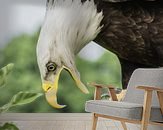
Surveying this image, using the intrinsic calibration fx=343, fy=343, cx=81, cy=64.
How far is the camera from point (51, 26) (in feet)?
11.7

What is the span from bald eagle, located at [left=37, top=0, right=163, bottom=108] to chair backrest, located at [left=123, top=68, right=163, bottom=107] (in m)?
0.62

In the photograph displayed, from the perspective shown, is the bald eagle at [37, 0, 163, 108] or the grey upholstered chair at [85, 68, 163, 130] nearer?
the grey upholstered chair at [85, 68, 163, 130]

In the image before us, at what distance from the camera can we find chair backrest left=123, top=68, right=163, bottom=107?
265 cm

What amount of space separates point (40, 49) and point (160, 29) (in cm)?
125

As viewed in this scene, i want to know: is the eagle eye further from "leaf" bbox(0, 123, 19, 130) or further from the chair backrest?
"leaf" bbox(0, 123, 19, 130)

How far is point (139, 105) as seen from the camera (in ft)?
7.58

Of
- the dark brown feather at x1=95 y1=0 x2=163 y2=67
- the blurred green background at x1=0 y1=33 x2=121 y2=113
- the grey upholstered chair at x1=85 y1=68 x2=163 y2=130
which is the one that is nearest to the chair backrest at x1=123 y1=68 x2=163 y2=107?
the grey upholstered chair at x1=85 y1=68 x2=163 y2=130

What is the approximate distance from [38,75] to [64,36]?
0.59 meters

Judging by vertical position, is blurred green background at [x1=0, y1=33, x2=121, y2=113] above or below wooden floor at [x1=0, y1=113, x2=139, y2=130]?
above

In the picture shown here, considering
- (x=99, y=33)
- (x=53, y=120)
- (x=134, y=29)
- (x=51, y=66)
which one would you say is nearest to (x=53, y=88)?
(x=51, y=66)

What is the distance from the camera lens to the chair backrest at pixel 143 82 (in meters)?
2.65

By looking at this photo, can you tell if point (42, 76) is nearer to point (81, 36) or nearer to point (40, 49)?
point (40, 49)

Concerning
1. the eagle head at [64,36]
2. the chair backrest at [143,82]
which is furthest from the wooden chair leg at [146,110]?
the eagle head at [64,36]

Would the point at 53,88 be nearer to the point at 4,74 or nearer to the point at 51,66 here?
the point at 51,66
